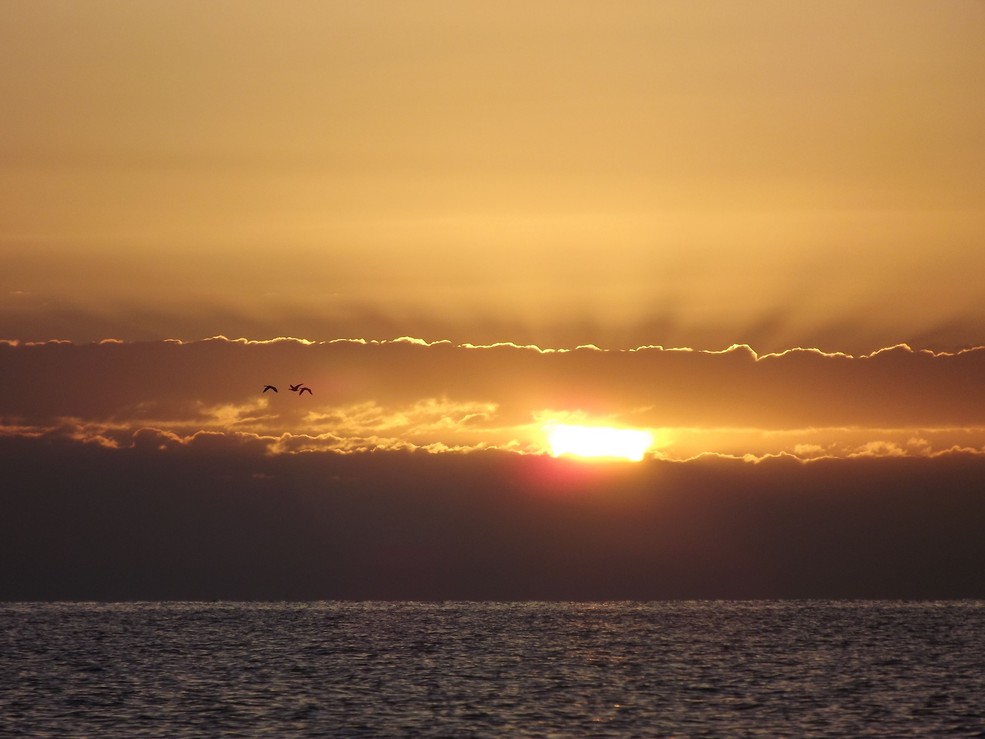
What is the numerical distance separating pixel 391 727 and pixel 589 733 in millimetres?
15621

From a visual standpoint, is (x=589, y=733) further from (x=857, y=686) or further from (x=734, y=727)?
(x=857, y=686)

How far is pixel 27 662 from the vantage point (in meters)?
182

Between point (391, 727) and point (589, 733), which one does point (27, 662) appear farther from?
point (589, 733)

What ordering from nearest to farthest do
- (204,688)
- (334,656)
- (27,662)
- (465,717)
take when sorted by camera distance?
(465,717), (204,688), (27,662), (334,656)

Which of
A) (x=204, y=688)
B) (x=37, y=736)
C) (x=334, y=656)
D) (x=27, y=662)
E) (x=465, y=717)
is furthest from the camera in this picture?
(x=334, y=656)

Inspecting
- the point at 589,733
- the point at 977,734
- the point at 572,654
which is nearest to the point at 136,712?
the point at 589,733

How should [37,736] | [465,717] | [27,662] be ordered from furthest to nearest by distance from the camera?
[27,662] < [465,717] < [37,736]

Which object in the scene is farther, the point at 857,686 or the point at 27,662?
the point at 27,662

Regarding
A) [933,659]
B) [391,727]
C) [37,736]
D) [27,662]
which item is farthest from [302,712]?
[933,659]

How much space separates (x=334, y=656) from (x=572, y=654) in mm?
33870

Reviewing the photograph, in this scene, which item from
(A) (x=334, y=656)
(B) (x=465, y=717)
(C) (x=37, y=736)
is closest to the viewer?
(C) (x=37, y=736)

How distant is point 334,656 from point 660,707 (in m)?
85.7

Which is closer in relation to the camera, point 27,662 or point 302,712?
point 302,712

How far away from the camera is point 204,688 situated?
459ft
